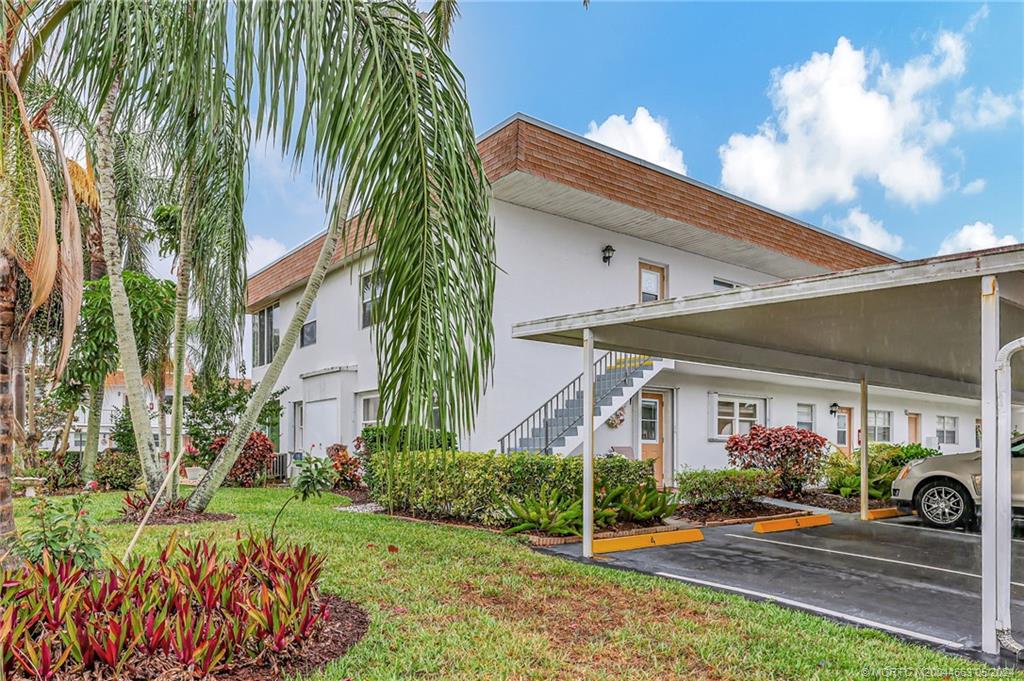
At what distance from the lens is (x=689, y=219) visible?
1347 cm

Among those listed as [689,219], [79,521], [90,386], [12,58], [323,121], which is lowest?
[79,521]

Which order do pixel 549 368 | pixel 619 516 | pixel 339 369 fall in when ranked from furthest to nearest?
pixel 339 369, pixel 549 368, pixel 619 516

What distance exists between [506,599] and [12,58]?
16.6ft

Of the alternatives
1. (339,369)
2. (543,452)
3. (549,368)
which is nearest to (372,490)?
(543,452)

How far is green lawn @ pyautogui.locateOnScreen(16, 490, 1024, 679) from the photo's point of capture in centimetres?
414

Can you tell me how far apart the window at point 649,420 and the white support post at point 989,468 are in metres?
9.62

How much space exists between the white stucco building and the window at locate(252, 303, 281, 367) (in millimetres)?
646

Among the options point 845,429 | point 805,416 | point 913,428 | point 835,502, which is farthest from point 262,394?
point 913,428

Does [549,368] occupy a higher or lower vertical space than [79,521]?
higher

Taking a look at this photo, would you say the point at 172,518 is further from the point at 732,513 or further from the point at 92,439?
the point at 732,513

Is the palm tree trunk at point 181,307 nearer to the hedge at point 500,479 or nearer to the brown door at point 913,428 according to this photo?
the hedge at point 500,479

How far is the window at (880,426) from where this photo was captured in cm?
1961

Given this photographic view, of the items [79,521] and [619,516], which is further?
[619,516]

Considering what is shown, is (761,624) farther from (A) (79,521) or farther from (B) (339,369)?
(B) (339,369)
